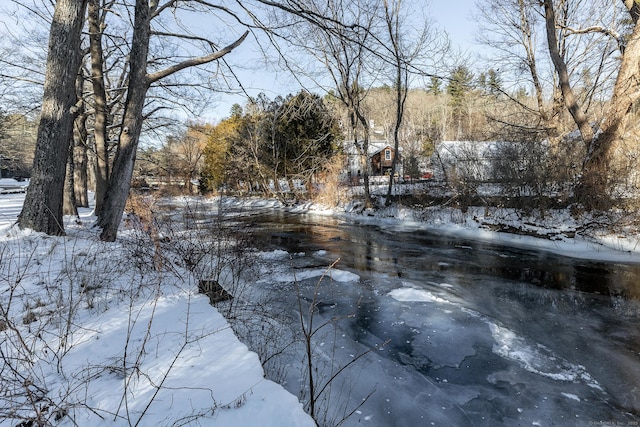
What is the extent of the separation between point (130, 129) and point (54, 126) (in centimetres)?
124

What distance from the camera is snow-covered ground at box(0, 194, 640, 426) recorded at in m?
2.13

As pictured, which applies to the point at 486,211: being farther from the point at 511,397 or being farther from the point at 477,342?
the point at 511,397

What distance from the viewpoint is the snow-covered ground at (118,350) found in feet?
6.99

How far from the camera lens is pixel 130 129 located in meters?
6.71

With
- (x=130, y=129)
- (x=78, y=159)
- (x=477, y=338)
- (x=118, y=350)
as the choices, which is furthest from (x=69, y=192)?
(x=477, y=338)

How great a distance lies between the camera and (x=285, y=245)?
11.5m

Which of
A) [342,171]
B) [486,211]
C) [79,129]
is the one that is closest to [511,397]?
[486,211]

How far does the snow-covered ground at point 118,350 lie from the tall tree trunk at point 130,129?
32.8 inches

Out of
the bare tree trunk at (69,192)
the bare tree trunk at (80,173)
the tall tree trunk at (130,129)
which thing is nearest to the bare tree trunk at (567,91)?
the tall tree trunk at (130,129)

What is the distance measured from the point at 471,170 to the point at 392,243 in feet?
19.9

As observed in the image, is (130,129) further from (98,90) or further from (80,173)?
(80,173)

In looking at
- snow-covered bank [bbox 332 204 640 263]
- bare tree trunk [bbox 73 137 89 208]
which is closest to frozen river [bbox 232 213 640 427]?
snow-covered bank [bbox 332 204 640 263]

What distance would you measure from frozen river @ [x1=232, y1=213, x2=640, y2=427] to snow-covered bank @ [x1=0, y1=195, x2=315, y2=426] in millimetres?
966

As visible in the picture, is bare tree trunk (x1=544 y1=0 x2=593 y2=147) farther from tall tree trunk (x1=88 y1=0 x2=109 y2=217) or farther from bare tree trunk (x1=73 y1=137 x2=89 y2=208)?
bare tree trunk (x1=73 y1=137 x2=89 y2=208)
